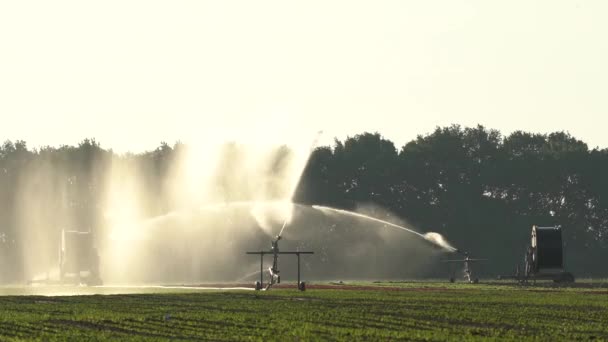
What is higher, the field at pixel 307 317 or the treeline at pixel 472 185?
the treeline at pixel 472 185

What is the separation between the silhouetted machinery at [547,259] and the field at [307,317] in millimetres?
33855

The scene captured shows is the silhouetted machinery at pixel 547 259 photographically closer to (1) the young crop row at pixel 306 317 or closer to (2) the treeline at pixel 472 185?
(1) the young crop row at pixel 306 317

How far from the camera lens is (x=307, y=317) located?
190 feet

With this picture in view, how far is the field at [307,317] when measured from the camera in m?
48.8

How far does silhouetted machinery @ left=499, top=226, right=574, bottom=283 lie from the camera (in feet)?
381

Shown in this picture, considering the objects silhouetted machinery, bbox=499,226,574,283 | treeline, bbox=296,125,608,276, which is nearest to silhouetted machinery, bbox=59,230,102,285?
silhouetted machinery, bbox=499,226,574,283

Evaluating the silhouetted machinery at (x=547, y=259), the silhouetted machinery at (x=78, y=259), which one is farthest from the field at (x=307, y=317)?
the silhouetted machinery at (x=78, y=259)

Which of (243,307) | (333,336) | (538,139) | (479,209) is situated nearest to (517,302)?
(243,307)

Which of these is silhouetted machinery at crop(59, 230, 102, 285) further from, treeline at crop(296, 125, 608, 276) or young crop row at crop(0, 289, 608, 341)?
treeline at crop(296, 125, 608, 276)

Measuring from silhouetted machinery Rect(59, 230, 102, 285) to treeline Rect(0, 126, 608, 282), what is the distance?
148ft

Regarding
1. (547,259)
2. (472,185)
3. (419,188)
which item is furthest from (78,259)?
(472,185)

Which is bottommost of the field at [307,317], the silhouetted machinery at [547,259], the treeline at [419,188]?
the field at [307,317]

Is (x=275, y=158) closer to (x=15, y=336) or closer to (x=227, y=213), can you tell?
(x=227, y=213)

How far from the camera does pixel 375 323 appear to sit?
179 ft
